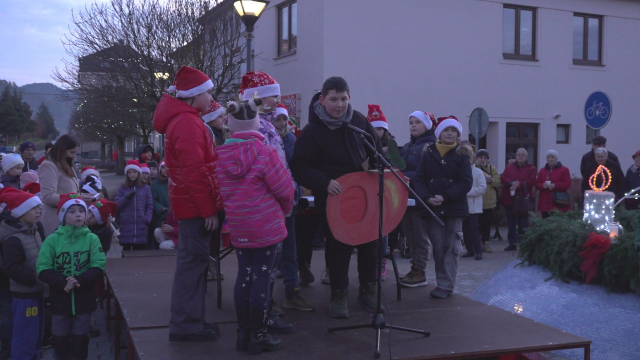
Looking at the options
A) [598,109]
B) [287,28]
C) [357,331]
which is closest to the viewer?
[357,331]

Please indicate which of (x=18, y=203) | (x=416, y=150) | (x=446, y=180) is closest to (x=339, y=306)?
(x=446, y=180)

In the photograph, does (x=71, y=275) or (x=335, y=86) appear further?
(x=71, y=275)

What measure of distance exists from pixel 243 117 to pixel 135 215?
15.4ft

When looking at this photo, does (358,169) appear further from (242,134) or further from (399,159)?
(242,134)

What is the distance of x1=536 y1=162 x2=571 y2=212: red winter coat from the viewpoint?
38.3ft

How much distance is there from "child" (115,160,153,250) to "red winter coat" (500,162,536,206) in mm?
7062

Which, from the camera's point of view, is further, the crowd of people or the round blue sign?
the round blue sign

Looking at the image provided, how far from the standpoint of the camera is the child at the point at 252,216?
12.8ft

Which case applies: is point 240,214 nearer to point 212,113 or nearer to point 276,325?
point 276,325

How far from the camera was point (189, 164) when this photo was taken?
397cm

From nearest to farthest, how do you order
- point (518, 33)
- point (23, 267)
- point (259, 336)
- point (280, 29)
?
point (259, 336), point (23, 267), point (518, 33), point (280, 29)

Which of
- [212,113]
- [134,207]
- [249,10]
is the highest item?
[249,10]

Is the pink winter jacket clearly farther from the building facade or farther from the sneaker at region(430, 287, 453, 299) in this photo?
the building facade

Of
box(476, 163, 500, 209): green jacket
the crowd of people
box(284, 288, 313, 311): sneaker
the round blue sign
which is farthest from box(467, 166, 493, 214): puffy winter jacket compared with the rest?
box(284, 288, 313, 311): sneaker
